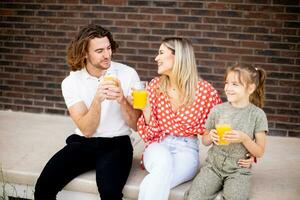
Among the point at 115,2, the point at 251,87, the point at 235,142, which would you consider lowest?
the point at 235,142

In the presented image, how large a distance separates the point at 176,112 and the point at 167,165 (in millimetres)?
440

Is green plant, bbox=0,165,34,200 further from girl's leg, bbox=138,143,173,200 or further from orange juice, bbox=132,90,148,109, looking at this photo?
orange juice, bbox=132,90,148,109

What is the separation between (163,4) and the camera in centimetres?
529

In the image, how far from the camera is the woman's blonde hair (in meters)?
3.50

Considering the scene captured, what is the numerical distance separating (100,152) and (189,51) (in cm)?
102

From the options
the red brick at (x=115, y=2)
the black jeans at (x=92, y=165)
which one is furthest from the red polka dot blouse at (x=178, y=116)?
the red brick at (x=115, y=2)

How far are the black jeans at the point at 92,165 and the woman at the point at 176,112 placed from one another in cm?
20

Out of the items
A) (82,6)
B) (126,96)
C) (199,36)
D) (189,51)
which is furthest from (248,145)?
(82,6)

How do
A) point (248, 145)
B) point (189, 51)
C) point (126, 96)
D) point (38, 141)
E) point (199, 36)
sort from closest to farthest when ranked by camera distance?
point (248, 145) → point (189, 51) → point (126, 96) → point (38, 141) → point (199, 36)

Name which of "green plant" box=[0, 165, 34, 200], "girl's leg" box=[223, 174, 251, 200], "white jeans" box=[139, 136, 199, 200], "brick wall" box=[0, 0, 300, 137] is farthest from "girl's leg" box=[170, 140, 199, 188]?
"brick wall" box=[0, 0, 300, 137]

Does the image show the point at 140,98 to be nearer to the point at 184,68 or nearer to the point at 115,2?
the point at 184,68

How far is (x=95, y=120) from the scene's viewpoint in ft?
11.7

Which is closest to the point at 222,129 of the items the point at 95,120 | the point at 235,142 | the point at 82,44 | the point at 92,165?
Answer: the point at 235,142

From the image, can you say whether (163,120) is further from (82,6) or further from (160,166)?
(82,6)
